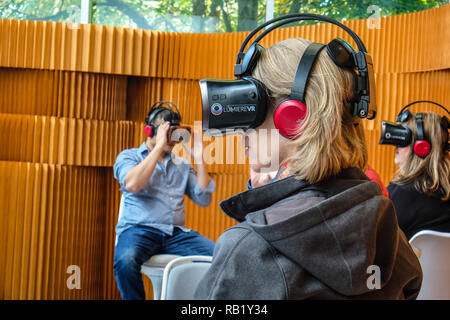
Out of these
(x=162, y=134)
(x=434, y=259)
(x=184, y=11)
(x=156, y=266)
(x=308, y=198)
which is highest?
(x=184, y=11)

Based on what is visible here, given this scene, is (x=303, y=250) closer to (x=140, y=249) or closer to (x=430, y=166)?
(x=430, y=166)

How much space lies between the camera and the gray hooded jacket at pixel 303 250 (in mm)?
787

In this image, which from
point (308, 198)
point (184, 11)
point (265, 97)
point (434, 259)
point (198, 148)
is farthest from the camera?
point (184, 11)

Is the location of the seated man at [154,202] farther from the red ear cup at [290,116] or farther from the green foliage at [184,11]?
the red ear cup at [290,116]

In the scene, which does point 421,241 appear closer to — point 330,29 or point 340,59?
point 340,59

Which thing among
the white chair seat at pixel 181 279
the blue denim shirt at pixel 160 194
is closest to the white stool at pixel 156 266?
the blue denim shirt at pixel 160 194

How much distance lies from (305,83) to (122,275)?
82.0 inches

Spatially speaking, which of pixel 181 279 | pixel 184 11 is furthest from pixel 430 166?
pixel 184 11

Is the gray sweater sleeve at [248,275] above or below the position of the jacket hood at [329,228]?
below

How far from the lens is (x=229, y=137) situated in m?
4.00

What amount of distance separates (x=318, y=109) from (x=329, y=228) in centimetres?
26

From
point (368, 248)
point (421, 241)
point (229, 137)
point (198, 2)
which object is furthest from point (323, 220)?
point (198, 2)

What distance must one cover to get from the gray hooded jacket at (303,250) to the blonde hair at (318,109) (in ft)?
0.19

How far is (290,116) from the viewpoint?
0.94 meters
